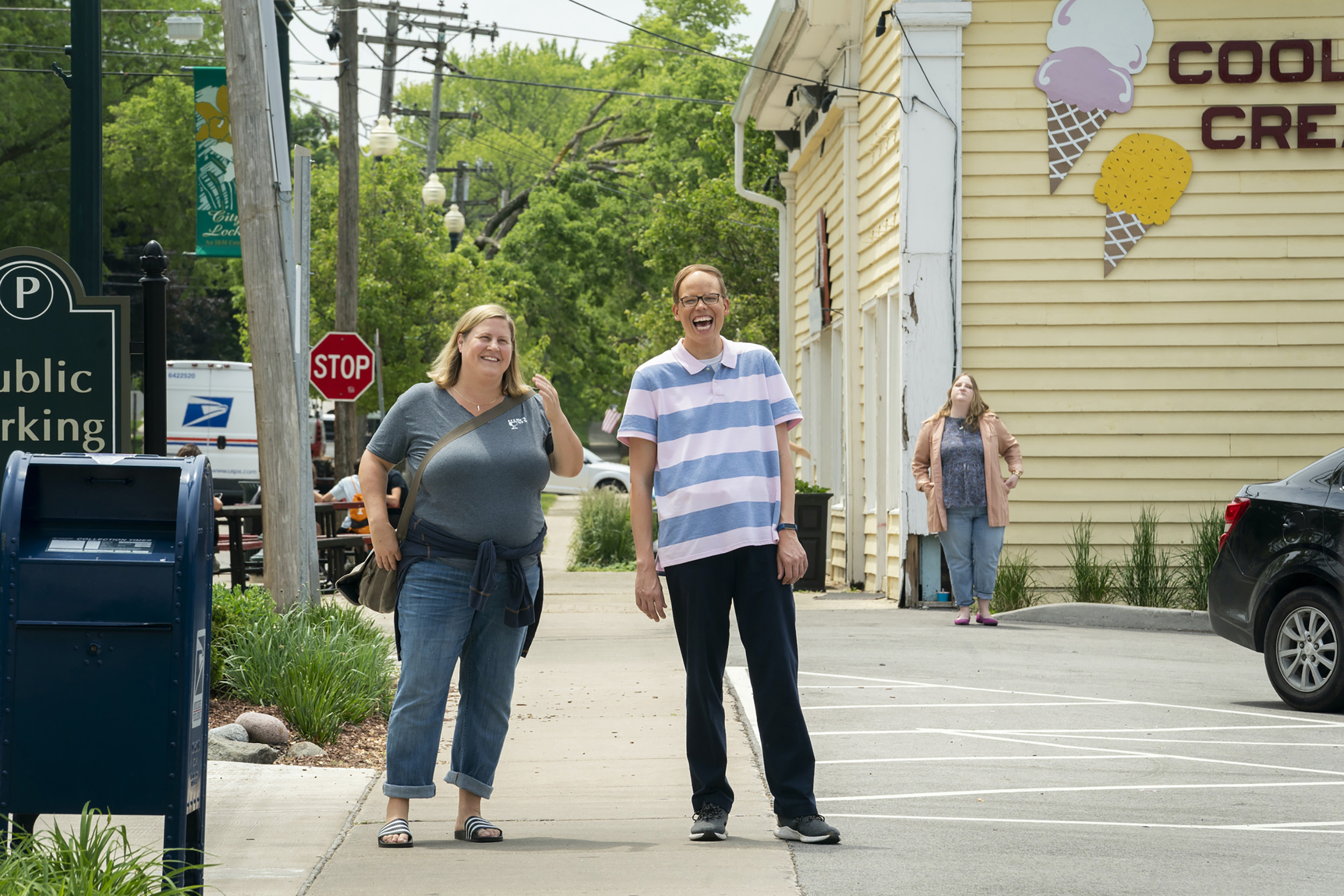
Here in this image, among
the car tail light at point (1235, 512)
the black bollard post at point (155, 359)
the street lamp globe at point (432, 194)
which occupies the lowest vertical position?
the car tail light at point (1235, 512)

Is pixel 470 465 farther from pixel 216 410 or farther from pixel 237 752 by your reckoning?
pixel 216 410

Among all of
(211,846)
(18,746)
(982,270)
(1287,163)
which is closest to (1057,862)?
(211,846)

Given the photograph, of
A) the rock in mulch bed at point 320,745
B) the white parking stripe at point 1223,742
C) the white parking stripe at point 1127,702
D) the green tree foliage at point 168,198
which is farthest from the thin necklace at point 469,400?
the green tree foliage at point 168,198

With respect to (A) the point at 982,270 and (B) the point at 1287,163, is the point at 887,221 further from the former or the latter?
(B) the point at 1287,163

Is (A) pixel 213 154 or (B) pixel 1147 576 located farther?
(B) pixel 1147 576

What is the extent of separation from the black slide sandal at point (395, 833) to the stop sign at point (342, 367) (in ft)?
47.0

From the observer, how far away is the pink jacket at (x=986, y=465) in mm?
11844

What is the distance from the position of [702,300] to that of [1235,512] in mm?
4769

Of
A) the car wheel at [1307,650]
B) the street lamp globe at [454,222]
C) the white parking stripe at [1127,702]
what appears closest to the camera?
the white parking stripe at [1127,702]

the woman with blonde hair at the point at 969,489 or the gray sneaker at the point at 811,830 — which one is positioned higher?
the woman with blonde hair at the point at 969,489

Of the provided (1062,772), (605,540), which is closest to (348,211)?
(605,540)

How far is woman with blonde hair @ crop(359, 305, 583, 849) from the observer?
216 inches

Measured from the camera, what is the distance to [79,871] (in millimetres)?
4145

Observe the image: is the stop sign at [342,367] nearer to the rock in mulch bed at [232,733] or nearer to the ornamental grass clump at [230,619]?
the ornamental grass clump at [230,619]
